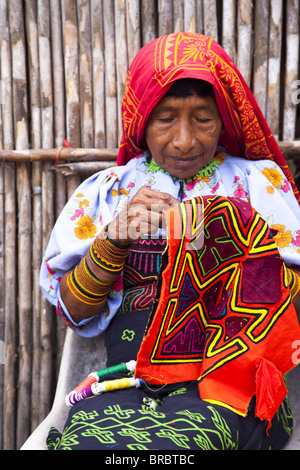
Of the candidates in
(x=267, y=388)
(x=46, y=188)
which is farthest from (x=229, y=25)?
(x=267, y=388)

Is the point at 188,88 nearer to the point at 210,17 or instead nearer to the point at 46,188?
the point at 210,17

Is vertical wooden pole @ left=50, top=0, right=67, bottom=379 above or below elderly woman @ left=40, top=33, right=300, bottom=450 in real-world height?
above

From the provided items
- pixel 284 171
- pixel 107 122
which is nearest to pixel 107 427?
pixel 284 171

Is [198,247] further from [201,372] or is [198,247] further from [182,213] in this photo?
[201,372]

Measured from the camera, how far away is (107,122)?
8.16 ft

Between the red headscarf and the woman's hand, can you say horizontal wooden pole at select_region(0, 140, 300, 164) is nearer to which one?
the red headscarf

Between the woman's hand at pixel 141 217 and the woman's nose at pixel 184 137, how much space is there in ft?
0.79

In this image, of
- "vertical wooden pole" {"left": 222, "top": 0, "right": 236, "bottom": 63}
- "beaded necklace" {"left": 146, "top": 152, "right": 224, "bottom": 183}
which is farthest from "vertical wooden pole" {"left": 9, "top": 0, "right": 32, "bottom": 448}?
"vertical wooden pole" {"left": 222, "top": 0, "right": 236, "bottom": 63}

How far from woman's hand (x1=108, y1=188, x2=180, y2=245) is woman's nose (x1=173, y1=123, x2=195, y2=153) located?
9.5 inches

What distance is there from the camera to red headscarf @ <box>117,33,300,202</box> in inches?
68.2

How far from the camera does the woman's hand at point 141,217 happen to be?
1571 mm

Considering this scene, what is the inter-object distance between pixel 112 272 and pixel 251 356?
1.80 feet

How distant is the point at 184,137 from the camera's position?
1.76 m
